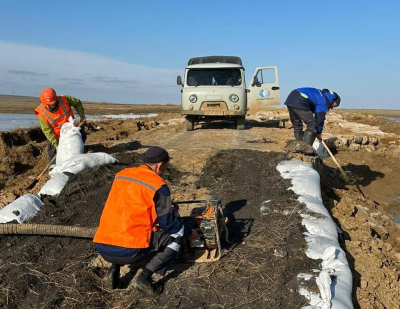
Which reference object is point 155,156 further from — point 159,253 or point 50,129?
point 50,129

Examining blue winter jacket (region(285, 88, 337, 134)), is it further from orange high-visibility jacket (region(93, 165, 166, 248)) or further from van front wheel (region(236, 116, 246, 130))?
orange high-visibility jacket (region(93, 165, 166, 248))

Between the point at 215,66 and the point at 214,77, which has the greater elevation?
the point at 215,66

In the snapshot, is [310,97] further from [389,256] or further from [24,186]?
[24,186]

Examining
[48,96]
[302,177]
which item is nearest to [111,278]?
[302,177]

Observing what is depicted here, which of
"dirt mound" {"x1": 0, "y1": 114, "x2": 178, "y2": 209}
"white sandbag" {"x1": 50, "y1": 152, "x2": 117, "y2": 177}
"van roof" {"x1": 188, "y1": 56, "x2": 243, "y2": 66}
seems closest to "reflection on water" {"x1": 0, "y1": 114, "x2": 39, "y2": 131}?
"dirt mound" {"x1": 0, "y1": 114, "x2": 178, "y2": 209}

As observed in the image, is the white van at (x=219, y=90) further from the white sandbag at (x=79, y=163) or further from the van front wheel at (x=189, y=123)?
the white sandbag at (x=79, y=163)

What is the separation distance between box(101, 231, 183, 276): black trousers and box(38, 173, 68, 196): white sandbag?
2620mm

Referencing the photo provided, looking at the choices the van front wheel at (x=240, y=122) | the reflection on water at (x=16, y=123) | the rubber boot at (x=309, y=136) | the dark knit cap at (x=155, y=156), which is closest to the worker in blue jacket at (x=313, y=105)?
the rubber boot at (x=309, y=136)

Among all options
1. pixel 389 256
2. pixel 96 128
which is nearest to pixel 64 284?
pixel 389 256

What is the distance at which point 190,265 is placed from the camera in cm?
361

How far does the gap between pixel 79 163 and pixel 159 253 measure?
11.4ft

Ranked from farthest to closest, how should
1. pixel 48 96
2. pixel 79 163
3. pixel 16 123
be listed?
pixel 16 123, pixel 48 96, pixel 79 163

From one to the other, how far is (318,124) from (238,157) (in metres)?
1.69

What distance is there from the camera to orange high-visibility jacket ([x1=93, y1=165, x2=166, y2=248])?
304 cm
